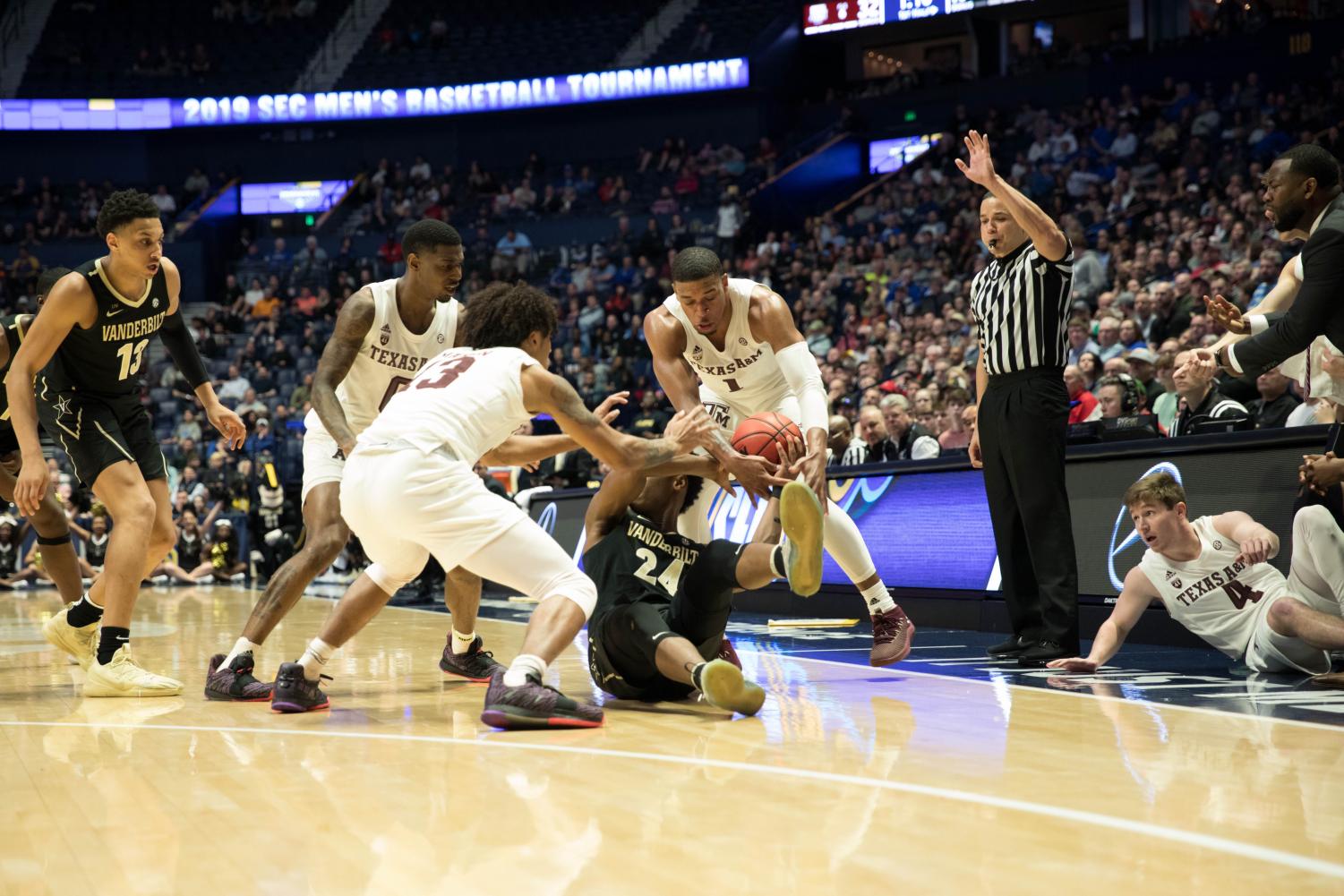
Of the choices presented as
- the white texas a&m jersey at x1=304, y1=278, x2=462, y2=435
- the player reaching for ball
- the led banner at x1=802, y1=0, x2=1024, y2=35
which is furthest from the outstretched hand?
the led banner at x1=802, y1=0, x2=1024, y2=35

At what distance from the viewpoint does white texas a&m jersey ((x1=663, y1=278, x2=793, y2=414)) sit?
5594 mm

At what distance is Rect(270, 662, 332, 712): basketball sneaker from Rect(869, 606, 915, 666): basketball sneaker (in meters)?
2.26

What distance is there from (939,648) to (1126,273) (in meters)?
8.55

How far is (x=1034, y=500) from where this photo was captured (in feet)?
18.7

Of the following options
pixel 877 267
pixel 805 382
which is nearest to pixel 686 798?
pixel 805 382

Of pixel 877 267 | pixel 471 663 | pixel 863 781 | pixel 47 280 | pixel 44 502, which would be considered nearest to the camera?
pixel 863 781

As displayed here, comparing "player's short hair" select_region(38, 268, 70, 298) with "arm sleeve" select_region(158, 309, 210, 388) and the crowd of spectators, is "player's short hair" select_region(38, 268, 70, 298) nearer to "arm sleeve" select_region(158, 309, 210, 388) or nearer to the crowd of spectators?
"arm sleeve" select_region(158, 309, 210, 388)

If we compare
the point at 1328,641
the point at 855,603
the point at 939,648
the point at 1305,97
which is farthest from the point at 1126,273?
the point at 1328,641

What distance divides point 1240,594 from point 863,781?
2.84 metres

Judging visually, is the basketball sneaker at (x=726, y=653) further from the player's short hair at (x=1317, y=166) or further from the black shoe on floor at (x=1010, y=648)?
the player's short hair at (x=1317, y=166)

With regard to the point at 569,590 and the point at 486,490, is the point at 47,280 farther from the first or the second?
the point at 569,590

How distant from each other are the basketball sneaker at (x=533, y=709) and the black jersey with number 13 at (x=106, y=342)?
244 centimetres

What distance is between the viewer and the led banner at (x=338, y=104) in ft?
85.7

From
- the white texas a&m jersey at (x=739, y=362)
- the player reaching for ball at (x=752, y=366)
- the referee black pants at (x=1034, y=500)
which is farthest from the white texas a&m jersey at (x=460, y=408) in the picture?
the referee black pants at (x=1034, y=500)
